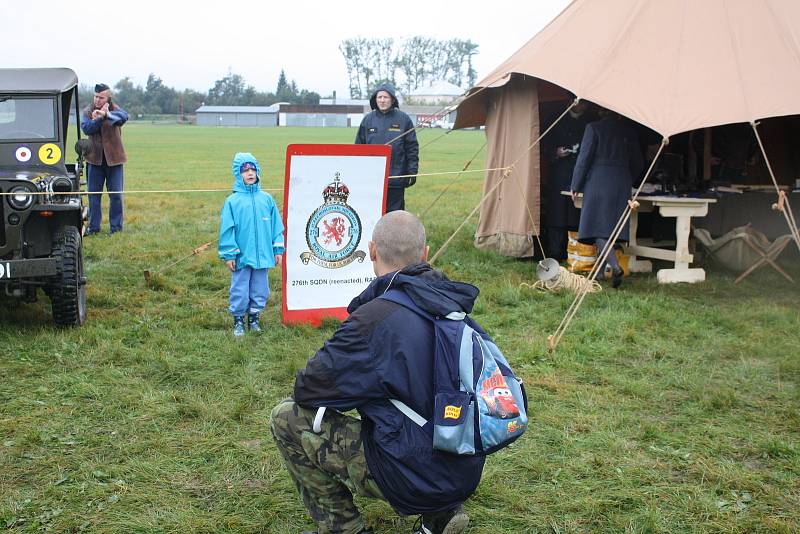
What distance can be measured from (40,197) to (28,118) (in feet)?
4.42

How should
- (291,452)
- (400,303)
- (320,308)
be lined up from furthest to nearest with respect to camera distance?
(320,308) < (291,452) < (400,303)

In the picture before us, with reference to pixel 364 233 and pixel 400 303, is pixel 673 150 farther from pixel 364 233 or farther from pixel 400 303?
pixel 400 303

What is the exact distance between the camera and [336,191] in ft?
21.8

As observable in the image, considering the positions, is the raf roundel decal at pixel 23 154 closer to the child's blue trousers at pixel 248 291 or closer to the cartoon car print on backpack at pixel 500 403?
the child's blue trousers at pixel 248 291

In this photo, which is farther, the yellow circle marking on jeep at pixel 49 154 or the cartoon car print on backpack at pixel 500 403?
the yellow circle marking on jeep at pixel 49 154

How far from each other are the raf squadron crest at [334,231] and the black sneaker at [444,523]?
3.75 m

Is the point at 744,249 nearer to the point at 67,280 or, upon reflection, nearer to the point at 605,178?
the point at 605,178

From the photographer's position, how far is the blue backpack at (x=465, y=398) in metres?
2.71

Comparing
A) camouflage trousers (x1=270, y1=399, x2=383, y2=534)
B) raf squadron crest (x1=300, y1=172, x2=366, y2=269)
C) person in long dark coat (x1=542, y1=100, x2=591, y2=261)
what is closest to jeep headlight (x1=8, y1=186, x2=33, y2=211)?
raf squadron crest (x1=300, y1=172, x2=366, y2=269)

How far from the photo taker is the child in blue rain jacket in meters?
6.06

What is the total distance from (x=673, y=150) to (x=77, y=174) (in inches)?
286

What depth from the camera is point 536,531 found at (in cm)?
354

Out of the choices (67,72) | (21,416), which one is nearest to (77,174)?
(67,72)

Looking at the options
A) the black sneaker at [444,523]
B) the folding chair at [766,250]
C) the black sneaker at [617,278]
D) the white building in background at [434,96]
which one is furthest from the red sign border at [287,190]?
the white building in background at [434,96]
